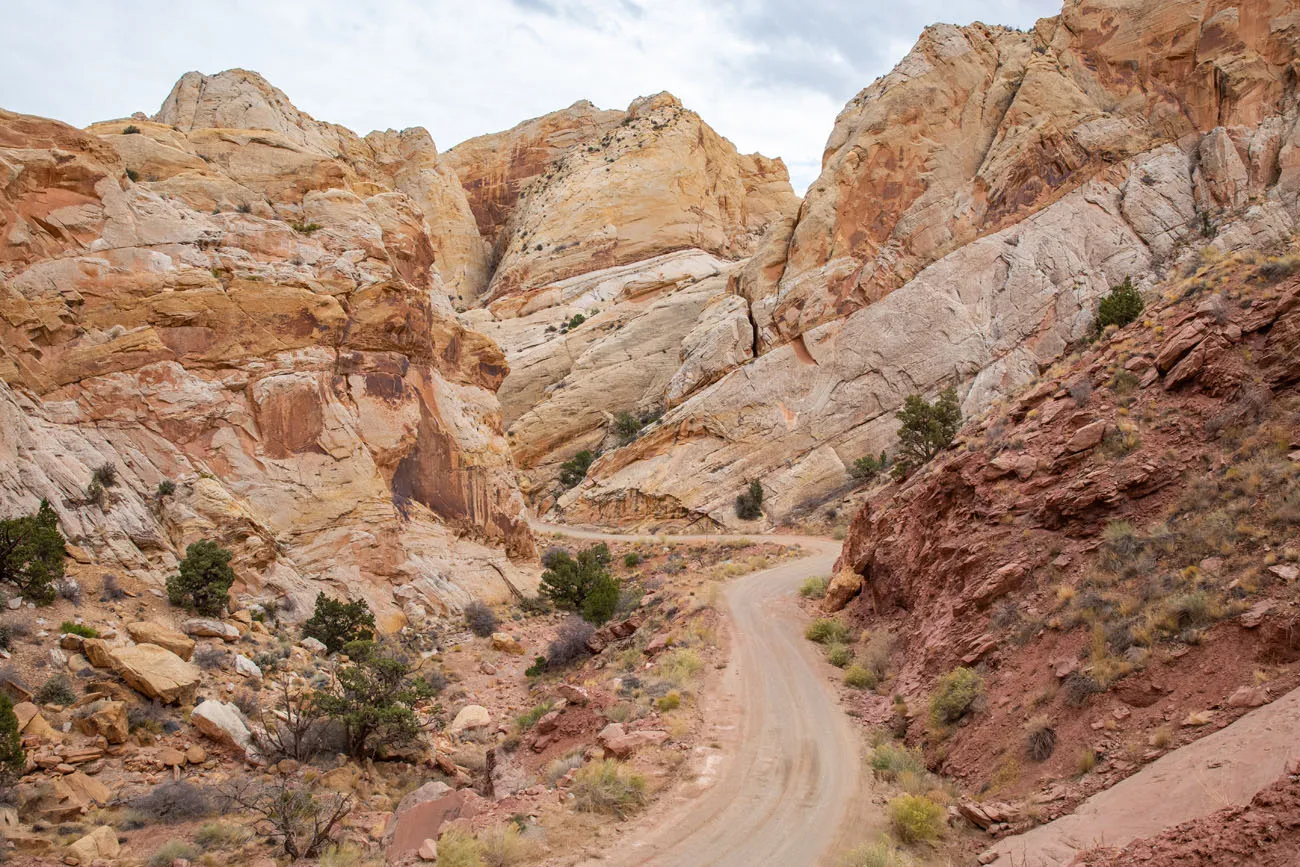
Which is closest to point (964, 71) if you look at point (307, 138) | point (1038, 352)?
point (1038, 352)

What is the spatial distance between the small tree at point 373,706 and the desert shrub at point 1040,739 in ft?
33.8

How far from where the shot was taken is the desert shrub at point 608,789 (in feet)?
32.3

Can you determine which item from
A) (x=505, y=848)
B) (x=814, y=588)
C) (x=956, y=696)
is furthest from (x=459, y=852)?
(x=814, y=588)

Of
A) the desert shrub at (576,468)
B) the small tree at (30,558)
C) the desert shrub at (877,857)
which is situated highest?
the desert shrub at (576,468)

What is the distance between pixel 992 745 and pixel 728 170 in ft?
263

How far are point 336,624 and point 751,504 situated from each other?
2558 centimetres

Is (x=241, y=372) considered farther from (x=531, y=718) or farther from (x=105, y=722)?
(x=531, y=718)

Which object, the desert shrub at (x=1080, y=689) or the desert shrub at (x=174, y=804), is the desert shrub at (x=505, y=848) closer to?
the desert shrub at (x=174, y=804)

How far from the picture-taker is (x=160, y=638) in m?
14.0

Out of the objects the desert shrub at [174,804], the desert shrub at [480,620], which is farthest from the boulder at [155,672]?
the desert shrub at [480,620]

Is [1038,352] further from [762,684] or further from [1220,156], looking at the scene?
[762,684]

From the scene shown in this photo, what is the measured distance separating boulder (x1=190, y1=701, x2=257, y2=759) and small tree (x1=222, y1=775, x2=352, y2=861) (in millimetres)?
942

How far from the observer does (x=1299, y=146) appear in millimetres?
35375

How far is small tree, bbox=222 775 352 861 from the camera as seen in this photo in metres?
9.41
